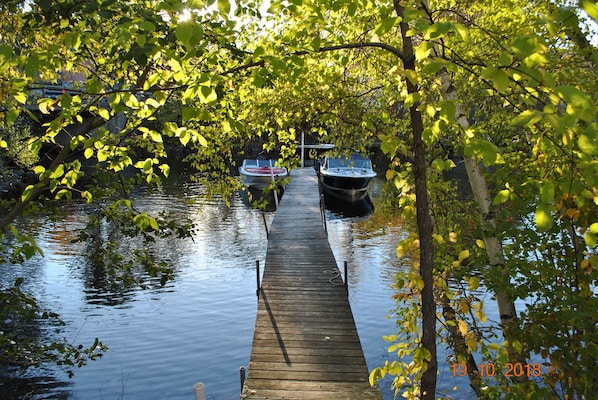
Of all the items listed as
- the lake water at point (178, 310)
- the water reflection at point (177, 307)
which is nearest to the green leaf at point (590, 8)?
the lake water at point (178, 310)

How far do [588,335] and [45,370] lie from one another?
10147 millimetres

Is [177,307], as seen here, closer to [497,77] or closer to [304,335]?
[304,335]

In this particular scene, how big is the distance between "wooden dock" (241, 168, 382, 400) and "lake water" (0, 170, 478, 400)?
1715 millimetres

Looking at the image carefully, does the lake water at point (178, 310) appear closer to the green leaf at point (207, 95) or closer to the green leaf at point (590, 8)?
the green leaf at point (207, 95)

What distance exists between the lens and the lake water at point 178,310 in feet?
31.0

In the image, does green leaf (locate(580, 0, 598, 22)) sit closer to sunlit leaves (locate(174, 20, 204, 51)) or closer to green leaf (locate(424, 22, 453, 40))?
green leaf (locate(424, 22, 453, 40))

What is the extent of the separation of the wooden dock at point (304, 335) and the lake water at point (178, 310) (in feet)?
5.63

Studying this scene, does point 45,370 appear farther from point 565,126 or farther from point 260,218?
point 260,218

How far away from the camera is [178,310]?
42.4 feet

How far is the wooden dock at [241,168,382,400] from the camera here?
6.41 metres

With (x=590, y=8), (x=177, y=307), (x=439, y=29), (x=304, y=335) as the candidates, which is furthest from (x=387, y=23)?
(x=177, y=307)

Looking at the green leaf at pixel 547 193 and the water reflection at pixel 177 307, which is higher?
the green leaf at pixel 547 193

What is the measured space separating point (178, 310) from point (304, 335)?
20.0 feet

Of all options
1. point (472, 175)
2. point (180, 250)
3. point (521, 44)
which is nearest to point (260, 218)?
point (180, 250)
